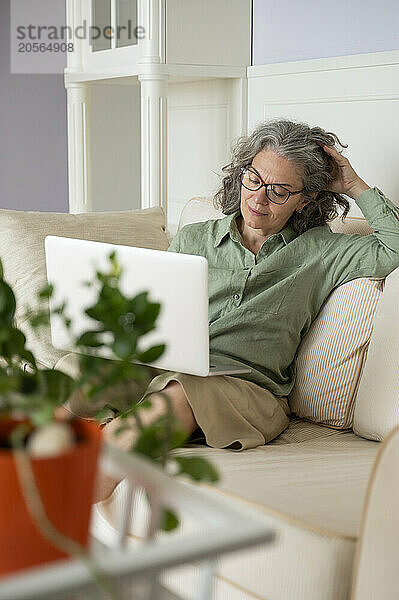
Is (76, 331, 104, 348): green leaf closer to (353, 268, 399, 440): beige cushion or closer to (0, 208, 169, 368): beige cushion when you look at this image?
(353, 268, 399, 440): beige cushion

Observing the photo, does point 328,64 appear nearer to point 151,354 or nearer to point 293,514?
point 293,514

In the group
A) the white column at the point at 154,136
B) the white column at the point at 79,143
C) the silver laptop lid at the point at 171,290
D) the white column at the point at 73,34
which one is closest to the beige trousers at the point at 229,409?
the silver laptop lid at the point at 171,290

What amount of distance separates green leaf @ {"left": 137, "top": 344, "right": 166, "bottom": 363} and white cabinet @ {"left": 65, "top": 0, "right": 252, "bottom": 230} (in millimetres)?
2281

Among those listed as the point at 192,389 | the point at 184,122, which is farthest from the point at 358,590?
the point at 184,122

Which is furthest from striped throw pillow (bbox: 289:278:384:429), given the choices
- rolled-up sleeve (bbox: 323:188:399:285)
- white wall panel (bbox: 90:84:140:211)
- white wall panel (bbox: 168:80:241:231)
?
white wall panel (bbox: 90:84:140:211)

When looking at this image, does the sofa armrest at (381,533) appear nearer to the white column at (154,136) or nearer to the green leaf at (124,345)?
the green leaf at (124,345)

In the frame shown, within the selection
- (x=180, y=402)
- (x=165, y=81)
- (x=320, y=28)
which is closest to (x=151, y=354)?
(x=180, y=402)

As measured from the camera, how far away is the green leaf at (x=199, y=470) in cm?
73

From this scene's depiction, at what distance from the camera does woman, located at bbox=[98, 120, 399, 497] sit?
5.79 feet

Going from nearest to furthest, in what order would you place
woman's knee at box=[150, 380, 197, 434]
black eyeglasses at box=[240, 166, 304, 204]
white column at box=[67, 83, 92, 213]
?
woman's knee at box=[150, 380, 197, 434] < black eyeglasses at box=[240, 166, 304, 204] < white column at box=[67, 83, 92, 213]

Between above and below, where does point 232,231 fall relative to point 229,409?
above

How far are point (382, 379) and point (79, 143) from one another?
7.03ft

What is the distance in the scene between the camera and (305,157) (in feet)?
6.91

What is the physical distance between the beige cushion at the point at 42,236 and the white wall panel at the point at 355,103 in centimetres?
64
